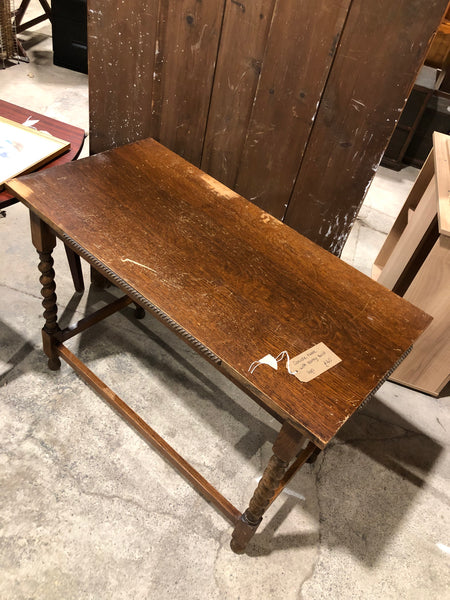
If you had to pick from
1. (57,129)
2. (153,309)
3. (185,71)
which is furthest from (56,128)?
(153,309)

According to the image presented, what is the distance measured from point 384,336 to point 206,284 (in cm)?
55

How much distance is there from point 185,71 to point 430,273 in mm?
1344

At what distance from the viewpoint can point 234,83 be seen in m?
1.69

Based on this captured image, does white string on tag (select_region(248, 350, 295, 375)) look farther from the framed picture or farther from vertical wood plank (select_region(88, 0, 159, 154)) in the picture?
vertical wood plank (select_region(88, 0, 159, 154))

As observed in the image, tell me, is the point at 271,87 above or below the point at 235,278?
above

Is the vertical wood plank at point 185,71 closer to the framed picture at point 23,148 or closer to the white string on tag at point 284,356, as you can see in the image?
the framed picture at point 23,148

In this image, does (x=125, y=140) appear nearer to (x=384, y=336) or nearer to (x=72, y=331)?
(x=72, y=331)

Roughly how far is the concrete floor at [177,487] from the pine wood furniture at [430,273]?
0.18 meters

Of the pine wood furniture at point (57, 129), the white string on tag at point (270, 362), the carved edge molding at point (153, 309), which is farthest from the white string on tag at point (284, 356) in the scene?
the pine wood furniture at point (57, 129)

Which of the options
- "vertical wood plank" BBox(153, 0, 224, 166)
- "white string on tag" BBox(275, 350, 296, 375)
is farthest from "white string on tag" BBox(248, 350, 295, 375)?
"vertical wood plank" BBox(153, 0, 224, 166)

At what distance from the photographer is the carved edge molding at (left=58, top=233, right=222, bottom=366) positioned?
4.00 ft

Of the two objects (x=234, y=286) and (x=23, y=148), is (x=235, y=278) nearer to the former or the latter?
(x=234, y=286)

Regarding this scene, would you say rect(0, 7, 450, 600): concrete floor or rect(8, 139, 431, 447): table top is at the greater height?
rect(8, 139, 431, 447): table top

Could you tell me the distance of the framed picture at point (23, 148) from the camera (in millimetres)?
1638
